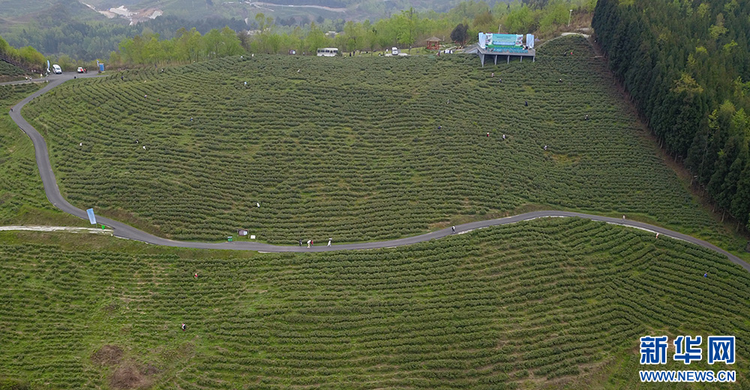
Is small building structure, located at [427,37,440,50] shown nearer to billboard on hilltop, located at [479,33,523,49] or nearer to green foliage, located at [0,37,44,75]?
billboard on hilltop, located at [479,33,523,49]

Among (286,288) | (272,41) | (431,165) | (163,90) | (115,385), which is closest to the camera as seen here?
(115,385)

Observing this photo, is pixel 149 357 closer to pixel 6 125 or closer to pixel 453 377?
pixel 453 377

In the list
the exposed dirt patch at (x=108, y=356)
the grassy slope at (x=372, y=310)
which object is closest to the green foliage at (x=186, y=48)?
the grassy slope at (x=372, y=310)

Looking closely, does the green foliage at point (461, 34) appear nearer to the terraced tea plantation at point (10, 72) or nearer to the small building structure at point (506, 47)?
the small building structure at point (506, 47)

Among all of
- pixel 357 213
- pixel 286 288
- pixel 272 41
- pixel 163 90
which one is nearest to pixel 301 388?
pixel 286 288

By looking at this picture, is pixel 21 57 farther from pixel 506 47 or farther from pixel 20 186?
pixel 506 47

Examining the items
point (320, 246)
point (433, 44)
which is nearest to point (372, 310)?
point (320, 246)
